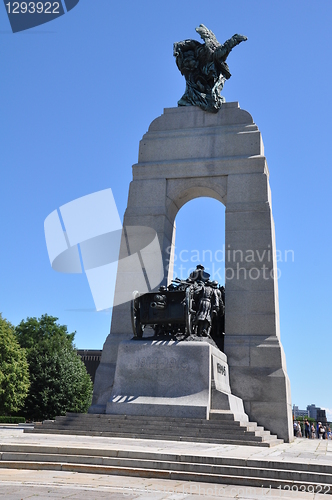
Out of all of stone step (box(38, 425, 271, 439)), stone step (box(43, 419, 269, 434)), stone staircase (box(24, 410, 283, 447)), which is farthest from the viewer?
stone step (box(43, 419, 269, 434))

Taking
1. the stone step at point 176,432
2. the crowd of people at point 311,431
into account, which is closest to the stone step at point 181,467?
the stone step at point 176,432

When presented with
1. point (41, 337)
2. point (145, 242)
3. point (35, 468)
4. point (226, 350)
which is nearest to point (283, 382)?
point (226, 350)

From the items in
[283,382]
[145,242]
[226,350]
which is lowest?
[283,382]

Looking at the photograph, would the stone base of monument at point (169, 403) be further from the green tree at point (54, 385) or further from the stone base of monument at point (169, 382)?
the green tree at point (54, 385)

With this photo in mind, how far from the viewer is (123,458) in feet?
28.0

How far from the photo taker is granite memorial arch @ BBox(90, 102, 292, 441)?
18.1m

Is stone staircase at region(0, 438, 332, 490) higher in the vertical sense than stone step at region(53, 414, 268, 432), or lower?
lower

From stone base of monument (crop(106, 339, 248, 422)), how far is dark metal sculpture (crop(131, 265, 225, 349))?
90cm

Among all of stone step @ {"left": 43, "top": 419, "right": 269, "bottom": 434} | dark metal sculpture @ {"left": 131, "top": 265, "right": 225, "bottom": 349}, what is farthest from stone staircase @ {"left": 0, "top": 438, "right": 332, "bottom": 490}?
dark metal sculpture @ {"left": 131, "top": 265, "right": 225, "bottom": 349}

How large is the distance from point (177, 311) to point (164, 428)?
462 cm

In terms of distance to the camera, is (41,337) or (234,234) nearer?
(234,234)

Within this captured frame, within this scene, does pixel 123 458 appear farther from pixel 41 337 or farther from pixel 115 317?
pixel 41 337

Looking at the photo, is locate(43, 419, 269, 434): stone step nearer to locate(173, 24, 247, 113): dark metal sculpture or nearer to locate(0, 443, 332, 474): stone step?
locate(0, 443, 332, 474): stone step

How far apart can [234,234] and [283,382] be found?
20.4 feet
